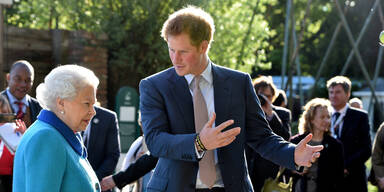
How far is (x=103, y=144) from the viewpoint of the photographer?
619cm

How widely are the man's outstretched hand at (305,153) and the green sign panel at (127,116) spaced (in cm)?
748

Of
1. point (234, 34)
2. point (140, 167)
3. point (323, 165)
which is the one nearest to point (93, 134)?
point (140, 167)

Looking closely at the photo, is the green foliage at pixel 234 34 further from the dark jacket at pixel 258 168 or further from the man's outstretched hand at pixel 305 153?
the man's outstretched hand at pixel 305 153

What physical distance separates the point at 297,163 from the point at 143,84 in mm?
944

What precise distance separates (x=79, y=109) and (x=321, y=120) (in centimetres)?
417

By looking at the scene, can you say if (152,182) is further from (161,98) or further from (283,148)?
(283,148)

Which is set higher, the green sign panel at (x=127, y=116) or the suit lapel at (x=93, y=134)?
the suit lapel at (x=93, y=134)

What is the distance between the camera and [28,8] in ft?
56.4

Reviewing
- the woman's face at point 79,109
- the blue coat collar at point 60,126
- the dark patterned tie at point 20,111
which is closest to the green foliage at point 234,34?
the dark patterned tie at point 20,111

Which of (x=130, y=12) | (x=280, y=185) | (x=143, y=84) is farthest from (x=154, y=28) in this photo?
(x=143, y=84)

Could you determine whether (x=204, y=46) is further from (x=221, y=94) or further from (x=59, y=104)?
(x=59, y=104)

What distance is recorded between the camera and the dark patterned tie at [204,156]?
11.2 feet

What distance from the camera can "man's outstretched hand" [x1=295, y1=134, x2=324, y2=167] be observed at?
341cm

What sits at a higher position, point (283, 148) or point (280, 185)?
point (283, 148)
